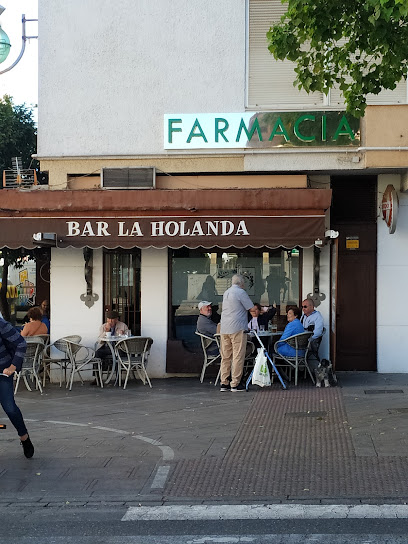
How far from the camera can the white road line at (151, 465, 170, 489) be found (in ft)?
25.5

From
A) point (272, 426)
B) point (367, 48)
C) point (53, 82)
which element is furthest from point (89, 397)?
point (367, 48)

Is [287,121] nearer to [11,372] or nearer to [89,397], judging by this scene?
[89,397]

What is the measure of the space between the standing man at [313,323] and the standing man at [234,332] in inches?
54.1

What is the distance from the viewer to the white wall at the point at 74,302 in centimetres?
1494

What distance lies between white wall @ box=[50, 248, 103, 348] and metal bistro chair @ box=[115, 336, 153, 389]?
3.01 feet

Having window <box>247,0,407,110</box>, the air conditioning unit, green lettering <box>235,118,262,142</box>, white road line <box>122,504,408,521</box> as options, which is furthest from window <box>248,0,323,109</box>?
white road line <box>122,504,408,521</box>

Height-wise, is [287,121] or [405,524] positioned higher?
[287,121]

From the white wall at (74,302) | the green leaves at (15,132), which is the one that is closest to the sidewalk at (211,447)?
the white wall at (74,302)

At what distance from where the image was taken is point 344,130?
1406cm

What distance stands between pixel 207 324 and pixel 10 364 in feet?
19.4

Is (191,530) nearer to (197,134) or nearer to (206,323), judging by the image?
(206,323)

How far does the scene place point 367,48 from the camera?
Answer: 33.8 ft

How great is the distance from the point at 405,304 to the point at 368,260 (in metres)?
1.01

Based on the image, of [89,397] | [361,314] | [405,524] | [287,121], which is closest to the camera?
→ [405,524]
